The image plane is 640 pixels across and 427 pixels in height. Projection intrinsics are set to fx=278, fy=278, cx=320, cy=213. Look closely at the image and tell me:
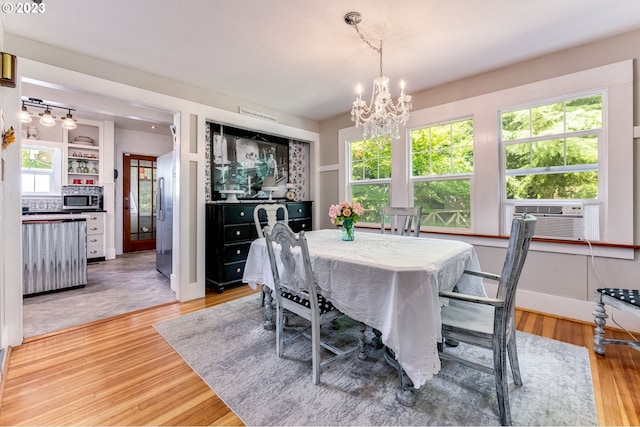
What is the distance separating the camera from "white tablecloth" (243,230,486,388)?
4.52 feet

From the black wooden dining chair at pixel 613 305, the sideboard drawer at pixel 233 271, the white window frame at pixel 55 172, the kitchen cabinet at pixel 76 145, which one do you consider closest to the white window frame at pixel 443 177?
the black wooden dining chair at pixel 613 305

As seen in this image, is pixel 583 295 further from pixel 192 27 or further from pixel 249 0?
pixel 192 27

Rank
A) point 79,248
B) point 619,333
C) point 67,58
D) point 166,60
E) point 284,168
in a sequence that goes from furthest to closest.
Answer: point 284,168 < point 79,248 < point 166,60 < point 67,58 < point 619,333

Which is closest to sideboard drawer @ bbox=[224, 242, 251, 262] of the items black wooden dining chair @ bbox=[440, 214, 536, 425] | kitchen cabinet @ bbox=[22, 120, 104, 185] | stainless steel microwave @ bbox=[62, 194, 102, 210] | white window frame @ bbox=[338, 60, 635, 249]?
white window frame @ bbox=[338, 60, 635, 249]

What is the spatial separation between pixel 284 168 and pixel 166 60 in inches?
91.3

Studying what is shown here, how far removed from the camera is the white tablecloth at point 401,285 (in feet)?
4.52

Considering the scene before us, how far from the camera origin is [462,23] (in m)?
2.24

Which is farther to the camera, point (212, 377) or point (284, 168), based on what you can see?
point (284, 168)

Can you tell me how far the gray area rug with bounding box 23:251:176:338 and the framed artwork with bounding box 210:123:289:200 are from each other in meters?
1.51

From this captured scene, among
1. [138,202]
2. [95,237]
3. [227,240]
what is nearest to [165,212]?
[227,240]

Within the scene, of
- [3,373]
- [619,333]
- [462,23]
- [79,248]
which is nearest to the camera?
[3,373]

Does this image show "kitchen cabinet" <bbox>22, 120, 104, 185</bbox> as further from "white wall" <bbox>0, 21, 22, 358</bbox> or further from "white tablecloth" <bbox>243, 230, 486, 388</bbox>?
"white tablecloth" <bbox>243, 230, 486, 388</bbox>

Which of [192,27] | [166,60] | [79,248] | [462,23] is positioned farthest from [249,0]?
[79,248]

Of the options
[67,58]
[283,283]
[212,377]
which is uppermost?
[67,58]
